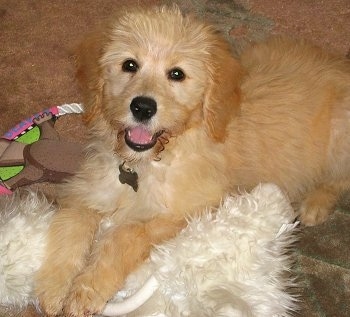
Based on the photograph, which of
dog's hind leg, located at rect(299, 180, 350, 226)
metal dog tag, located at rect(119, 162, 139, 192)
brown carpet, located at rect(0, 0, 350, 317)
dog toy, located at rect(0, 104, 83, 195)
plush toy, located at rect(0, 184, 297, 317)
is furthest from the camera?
brown carpet, located at rect(0, 0, 350, 317)

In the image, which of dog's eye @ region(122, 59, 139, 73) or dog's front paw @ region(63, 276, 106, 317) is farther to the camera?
dog's eye @ region(122, 59, 139, 73)

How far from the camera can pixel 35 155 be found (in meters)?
2.85

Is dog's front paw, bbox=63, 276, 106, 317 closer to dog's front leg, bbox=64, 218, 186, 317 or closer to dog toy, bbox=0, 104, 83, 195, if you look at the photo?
dog's front leg, bbox=64, 218, 186, 317

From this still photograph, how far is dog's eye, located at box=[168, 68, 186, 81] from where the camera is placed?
7.90 ft

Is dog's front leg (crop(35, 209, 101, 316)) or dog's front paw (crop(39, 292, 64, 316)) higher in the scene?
dog's front leg (crop(35, 209, 101, 316))

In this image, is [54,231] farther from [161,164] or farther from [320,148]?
[320,148]

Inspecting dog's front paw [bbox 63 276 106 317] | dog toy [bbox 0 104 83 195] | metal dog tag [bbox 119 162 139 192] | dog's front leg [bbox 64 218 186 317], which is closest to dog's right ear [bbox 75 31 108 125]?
metal dog tag [bbox 119 162 139 192]

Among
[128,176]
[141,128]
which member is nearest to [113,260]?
[128,176]

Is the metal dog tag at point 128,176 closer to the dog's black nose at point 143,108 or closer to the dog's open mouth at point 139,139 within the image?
the dog's open mouth at point 139,139

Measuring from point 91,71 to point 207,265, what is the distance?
3.09 ft

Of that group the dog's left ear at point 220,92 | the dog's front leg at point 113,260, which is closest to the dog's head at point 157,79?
the dog's left ear at point 220,92

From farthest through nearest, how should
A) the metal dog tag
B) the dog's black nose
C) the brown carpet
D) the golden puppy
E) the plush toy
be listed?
the brown carpet → the metal dog tag → the golden puppy → the dog's black nose → the plush toy

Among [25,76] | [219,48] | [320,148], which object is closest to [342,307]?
[320,148]

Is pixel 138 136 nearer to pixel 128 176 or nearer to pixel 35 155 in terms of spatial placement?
pixel 128 176
